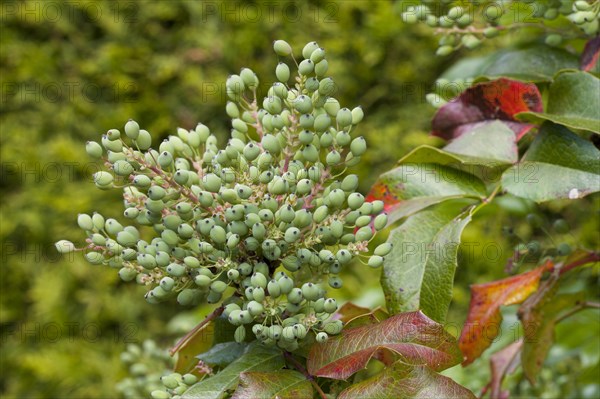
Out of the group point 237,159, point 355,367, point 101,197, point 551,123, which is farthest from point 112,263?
point 101,197

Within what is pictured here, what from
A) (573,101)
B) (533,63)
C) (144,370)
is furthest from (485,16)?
(144,370)

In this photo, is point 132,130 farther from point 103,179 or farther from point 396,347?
point 396,347

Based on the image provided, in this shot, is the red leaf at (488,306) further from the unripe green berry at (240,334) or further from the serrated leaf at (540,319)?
→ the unripe green berry at (240,334)

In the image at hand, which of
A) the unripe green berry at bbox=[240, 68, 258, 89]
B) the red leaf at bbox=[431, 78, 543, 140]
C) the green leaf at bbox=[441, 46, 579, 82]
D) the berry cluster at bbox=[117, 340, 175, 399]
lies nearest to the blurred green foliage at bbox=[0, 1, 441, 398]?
the berry cluster at bbox=[117, 340, 175, 399]

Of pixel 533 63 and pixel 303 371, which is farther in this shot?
pixel 533 63

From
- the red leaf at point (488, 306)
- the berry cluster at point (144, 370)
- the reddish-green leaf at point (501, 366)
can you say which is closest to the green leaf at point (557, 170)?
the red leaf at point (488, 306)

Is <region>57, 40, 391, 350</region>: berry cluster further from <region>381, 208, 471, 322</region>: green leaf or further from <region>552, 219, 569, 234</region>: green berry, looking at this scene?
<region>552, 219, 569, 234</region>: green berry

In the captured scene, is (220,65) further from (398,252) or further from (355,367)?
(355,367)
